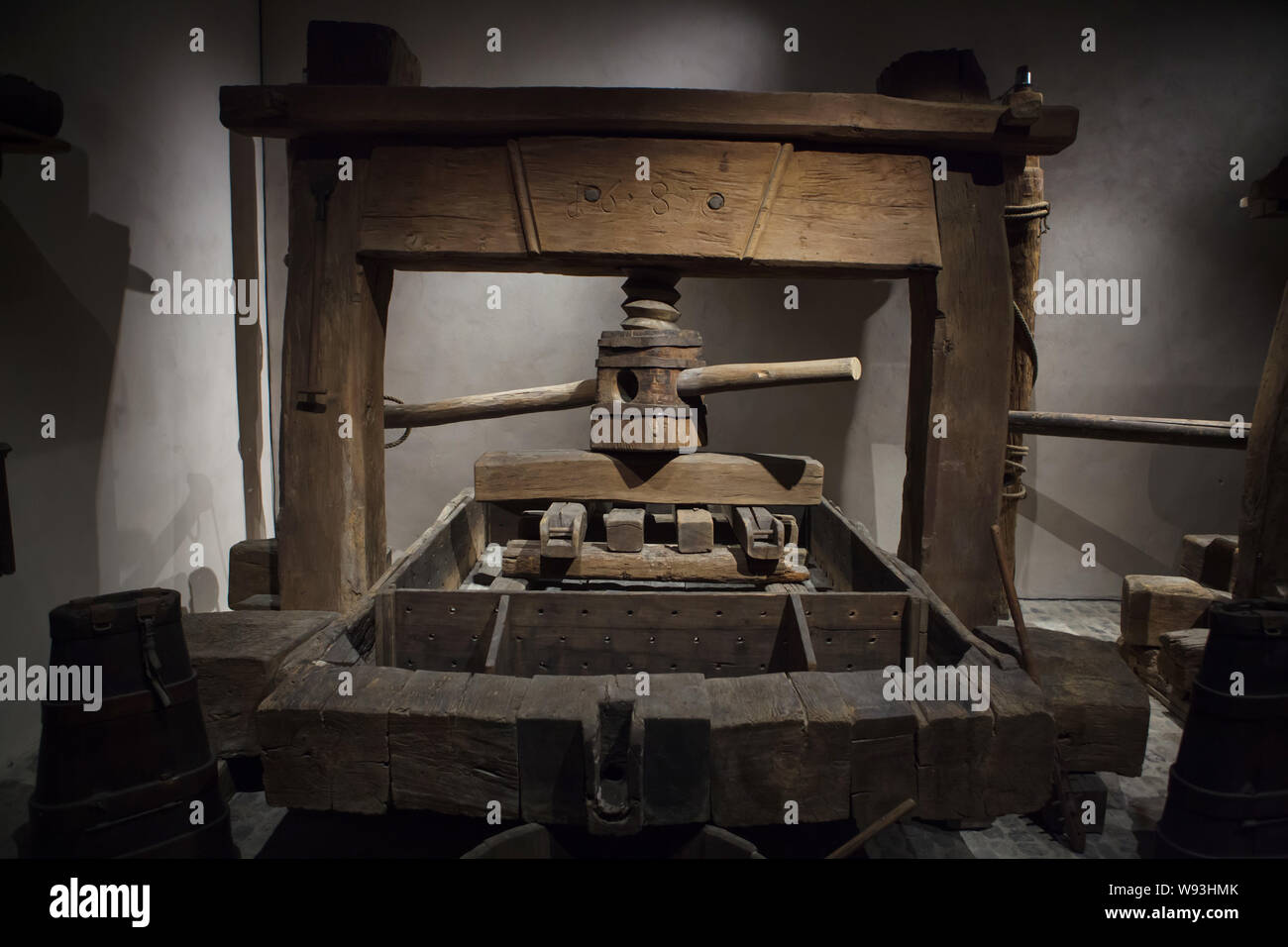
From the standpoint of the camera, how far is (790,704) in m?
1.96

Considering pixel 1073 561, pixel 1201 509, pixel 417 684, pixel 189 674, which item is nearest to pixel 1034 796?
pixel 417 684

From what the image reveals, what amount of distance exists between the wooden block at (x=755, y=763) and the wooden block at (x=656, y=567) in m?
1.29

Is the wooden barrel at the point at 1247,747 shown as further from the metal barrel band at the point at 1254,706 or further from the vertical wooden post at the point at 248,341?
the vertical wooden post at the point at 248,341

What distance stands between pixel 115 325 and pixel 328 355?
1.33 metres

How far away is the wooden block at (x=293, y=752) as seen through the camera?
1.95m

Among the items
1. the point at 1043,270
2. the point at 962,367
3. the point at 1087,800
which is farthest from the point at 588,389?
the point at 1043,270

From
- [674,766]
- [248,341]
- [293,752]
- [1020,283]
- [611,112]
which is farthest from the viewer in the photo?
[248,341]

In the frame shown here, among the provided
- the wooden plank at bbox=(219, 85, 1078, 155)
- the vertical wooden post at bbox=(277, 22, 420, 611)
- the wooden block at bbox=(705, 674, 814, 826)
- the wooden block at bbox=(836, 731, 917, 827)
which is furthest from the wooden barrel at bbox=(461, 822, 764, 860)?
the wooden plank at bbox=(219, 85, 1078, 155)

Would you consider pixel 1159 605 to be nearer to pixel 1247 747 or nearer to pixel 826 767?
pixel 1247 747

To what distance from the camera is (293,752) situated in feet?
6.44

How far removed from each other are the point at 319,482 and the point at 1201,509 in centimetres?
555

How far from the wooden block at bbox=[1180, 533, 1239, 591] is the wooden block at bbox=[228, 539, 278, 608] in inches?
192

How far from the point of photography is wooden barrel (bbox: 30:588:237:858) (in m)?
1.98
